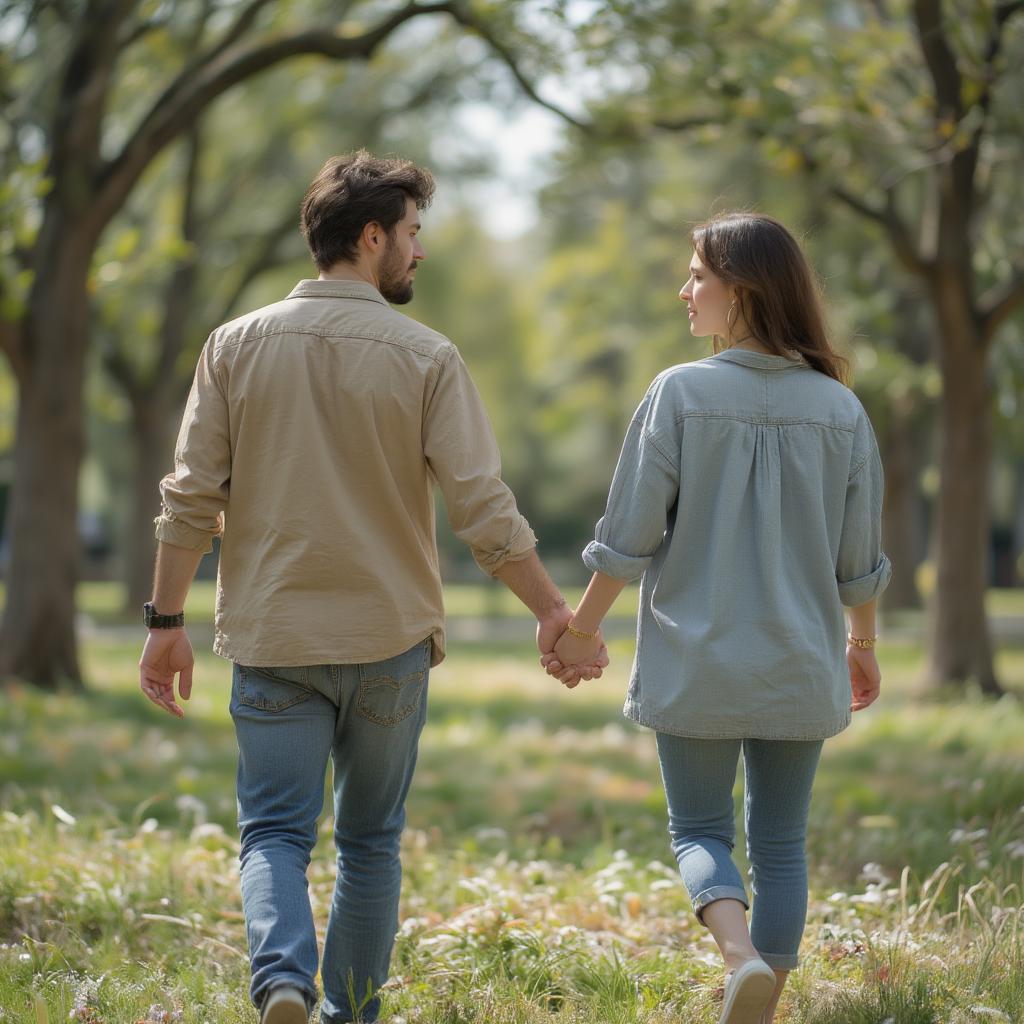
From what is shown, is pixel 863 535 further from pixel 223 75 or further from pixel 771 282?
pixel 223 75

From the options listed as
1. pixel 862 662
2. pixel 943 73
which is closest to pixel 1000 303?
pixel 943 73

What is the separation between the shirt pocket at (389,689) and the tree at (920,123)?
19.2ft

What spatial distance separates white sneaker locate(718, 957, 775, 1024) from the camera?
9.29 feet

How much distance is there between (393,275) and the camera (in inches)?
131

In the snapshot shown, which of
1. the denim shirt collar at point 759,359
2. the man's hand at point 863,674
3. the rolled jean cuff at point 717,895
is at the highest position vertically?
the denim shirt collar at point 759,359

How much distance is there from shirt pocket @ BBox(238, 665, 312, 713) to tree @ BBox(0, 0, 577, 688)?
279 inches

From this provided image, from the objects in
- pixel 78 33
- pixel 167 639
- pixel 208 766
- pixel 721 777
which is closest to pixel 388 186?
pixel 167 639

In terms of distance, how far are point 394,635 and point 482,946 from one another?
3.86 feet

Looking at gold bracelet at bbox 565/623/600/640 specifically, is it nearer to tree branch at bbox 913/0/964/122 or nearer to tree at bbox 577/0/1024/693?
tree at bbox 577/0/1024/693

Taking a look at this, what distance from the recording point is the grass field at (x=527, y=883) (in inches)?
133

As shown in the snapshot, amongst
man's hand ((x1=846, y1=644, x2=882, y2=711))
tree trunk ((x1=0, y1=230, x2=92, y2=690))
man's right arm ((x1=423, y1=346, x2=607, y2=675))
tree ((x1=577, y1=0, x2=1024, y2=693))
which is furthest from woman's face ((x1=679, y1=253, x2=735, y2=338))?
tree trunk ((x1=0, y1=230, x2=92, y2=690))

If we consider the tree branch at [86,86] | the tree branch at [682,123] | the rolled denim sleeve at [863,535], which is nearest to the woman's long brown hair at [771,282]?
the rolled denim sleeve at [863,535]

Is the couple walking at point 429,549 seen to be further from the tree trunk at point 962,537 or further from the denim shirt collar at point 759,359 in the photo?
the tree trunk at point 962,537

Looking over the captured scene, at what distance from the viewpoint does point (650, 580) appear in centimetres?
325
